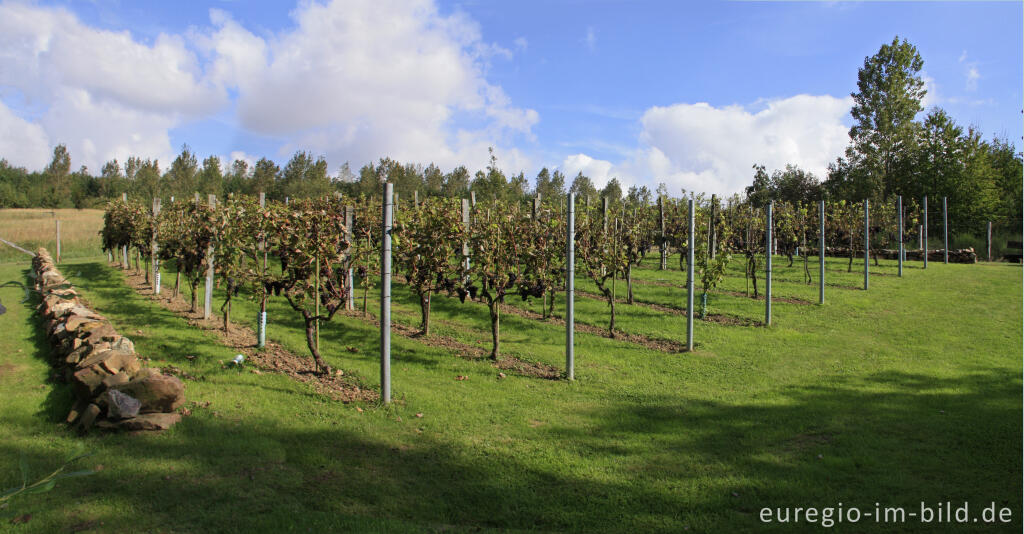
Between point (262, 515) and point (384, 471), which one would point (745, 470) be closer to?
point (384, 471)

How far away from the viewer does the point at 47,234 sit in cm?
3625

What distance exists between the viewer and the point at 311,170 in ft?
124

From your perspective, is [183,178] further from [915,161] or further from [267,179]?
[915,161]

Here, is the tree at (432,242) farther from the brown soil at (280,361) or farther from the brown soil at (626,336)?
the brown soil at (626,336)

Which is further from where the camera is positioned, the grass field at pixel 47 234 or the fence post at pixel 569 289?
the grass field at pixel 47 234

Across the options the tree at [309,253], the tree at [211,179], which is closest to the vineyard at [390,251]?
the tree at [309,253]

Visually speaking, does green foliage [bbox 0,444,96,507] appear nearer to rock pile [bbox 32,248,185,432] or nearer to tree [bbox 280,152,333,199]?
rock pile [bbox 32,248,185,432]

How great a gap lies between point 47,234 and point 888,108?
2158 inches

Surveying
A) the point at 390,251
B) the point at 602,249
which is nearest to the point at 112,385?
the point at 390,251

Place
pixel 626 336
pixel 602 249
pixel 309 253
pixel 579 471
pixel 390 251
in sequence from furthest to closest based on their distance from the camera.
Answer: pixel 602 249 < pixel 626 336 < pixel 309 253 < pixel 390 251 < pixel 579 471

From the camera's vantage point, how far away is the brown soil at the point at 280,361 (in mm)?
7406

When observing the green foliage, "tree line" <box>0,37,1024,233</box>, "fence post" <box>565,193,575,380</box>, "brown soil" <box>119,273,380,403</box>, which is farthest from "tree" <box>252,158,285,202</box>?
the green foliage

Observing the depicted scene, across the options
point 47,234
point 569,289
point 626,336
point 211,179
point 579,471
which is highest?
point 211,179

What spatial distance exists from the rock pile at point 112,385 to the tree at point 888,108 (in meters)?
39.7
